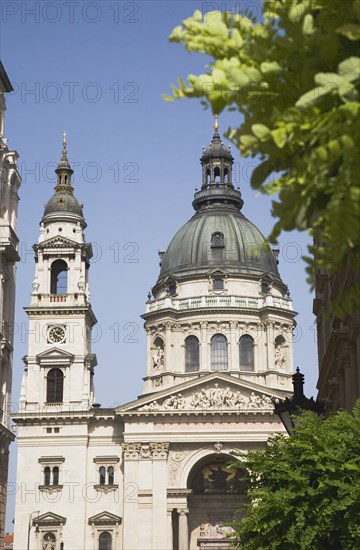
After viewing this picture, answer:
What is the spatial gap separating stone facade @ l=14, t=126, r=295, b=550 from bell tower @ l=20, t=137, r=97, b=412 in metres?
0.08

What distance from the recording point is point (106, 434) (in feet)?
246

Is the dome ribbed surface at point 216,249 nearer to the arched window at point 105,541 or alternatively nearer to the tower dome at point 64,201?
the tower dome at point 64,201

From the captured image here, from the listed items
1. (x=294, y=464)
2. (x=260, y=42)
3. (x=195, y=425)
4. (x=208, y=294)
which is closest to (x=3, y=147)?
(x=294, y=464)

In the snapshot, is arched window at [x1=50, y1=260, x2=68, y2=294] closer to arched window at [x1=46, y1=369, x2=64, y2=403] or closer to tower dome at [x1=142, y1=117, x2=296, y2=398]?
arched window at [x1=46, y1=369, x2=64, y2=403]

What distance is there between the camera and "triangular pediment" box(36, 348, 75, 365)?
250ft

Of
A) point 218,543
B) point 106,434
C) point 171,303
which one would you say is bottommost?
point 218,543

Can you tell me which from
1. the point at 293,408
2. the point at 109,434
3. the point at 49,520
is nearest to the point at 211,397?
the point at 109,434

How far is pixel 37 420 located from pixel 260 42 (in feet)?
226

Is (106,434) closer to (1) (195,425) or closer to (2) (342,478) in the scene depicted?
(1) (195,425)

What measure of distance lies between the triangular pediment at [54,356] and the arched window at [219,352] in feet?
46.5

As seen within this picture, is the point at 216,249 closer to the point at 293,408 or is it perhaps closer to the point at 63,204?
the point at 63,204

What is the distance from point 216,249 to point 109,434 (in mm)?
23521

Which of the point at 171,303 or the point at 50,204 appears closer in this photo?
the point at 50,204

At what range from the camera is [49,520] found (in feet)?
236
